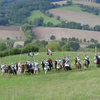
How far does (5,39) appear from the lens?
136250mm

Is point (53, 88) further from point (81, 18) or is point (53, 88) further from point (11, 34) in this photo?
point (81, 18)

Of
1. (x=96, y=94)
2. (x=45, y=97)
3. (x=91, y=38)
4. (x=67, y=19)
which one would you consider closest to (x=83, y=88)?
(x=96, y=94)

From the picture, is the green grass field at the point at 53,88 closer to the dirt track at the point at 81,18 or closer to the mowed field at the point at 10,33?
the mowed field at the point at 10,33

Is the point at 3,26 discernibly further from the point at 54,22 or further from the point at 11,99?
the point at 11,99

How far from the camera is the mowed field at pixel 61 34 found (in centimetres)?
13725

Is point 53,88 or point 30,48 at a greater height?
point 30,48

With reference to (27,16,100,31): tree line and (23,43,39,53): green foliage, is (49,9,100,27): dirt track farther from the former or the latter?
(23,43,39,53): green foliage

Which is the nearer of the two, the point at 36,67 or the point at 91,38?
the point at 36,67

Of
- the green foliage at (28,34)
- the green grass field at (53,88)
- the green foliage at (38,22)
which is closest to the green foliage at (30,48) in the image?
the green grass field at (53,88)

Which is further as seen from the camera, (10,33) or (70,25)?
(70,25)

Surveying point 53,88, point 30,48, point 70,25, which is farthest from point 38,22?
point 53,88

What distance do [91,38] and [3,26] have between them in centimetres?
6778

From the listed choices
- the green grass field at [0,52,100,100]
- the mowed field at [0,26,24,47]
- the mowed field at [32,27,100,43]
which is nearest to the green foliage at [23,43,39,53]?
the green grass field at [0,52,100,100]

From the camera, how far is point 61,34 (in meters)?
144
